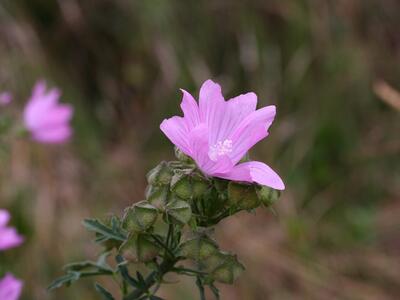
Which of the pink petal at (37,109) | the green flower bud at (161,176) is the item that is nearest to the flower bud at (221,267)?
the green flower bud at (161,176)

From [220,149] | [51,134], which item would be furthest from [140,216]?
[51,134]

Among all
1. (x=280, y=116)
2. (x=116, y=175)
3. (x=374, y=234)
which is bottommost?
(x=374, y=234)

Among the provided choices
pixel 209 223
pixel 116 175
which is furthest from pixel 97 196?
pixel 209 223

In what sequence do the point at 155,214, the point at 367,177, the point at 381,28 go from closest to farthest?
1. the point at 155,214
2. the point at 367,177
3. the point at 381,28

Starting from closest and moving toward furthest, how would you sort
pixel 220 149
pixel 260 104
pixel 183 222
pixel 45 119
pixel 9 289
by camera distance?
pixel 183 222 < pixel 220 149 < pixel 9 289 < pixel 45 119 < pixel 260 104

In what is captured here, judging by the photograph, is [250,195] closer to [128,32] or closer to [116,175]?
[116,175]

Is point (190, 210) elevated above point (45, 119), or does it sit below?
below

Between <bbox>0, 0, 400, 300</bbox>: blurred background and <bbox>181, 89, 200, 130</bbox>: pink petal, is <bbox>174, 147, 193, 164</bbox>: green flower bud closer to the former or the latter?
<bbox>181, 89, 200, 130</bbox>: pink petal

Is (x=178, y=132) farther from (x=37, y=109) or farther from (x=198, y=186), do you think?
(x=37, y=109)
